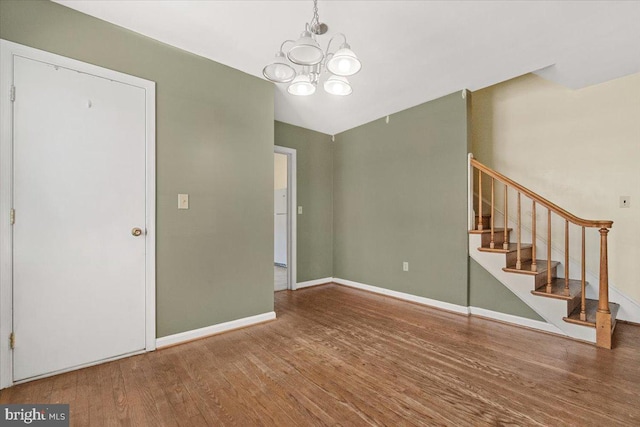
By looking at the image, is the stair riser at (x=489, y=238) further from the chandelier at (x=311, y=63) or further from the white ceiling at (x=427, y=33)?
the chandelier at (x=311, y=63)

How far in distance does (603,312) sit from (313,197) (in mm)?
3557

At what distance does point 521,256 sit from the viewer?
3.15m

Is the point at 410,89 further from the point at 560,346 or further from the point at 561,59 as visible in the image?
the point at 560,346

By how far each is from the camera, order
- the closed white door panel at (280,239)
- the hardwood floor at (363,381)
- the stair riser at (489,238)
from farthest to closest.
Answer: the closed white door panel at (280,239)
the stair riser at (489,238)
the hardwood floor at (363,381)

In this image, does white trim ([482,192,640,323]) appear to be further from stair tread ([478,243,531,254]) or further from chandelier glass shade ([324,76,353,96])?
chandelier glass shade ([324,76,353,96])

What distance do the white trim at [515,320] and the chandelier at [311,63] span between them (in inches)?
111

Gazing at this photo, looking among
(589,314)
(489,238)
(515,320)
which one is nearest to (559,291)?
(589,314)

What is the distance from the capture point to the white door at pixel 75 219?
190 centimetres

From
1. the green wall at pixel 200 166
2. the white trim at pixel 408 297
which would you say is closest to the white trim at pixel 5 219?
the green wall at pixel 200 166

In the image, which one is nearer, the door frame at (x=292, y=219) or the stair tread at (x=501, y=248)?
the stair tread at (x=501, y=248)

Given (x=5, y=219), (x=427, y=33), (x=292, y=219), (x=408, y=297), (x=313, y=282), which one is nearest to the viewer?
(x=5, y=219)

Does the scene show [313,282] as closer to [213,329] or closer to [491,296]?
[213,329]

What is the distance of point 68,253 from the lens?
204cm

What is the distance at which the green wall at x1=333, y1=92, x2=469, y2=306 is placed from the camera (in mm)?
3334
